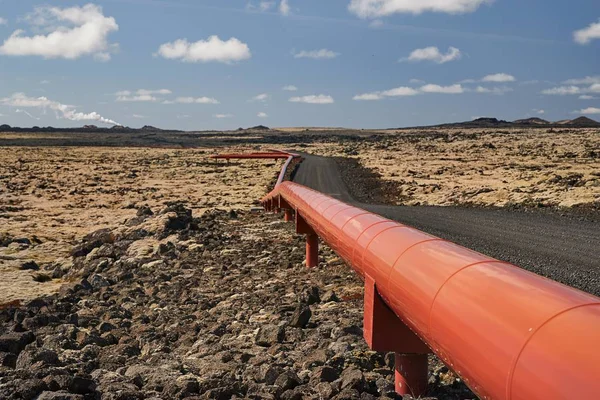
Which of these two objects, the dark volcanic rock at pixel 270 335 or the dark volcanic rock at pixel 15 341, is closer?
the dark volcanic rock at pixel 270 335

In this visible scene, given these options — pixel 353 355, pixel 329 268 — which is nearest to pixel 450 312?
pixel 353 355

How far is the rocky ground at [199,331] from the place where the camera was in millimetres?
5957

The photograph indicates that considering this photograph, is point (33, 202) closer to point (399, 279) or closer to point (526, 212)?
point (526, 212)

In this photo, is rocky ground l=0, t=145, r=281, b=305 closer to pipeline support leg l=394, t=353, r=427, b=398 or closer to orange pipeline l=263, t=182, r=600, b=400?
pipeline support leg l=394, t=353, r=427, b=398

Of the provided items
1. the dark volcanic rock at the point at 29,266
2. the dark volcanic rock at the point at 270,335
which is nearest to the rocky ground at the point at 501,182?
the dark volcanic rock at the point at 270,335

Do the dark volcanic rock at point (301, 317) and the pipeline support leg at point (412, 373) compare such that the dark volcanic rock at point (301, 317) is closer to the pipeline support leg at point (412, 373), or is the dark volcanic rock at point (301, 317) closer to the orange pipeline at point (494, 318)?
the pipeline support leg at point (412, 373)

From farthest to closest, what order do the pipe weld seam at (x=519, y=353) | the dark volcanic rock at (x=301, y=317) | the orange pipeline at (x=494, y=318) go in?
the dark volcanic rock at (x=301, y=317)
the pipe weld seam at (x=519, y=353)
the orange pipeline at (x=494, y=318)

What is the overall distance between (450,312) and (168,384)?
380 centimetres

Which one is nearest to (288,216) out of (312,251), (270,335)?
(312,251)

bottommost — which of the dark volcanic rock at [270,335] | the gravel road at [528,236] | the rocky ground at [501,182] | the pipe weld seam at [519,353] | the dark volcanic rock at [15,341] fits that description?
the dark volcanic rock at [15,341]

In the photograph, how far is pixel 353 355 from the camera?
6781 millimetres

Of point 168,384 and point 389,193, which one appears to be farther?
point 389,193

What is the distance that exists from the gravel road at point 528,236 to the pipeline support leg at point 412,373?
5160 mm

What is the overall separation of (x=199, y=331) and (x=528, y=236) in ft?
33.3
